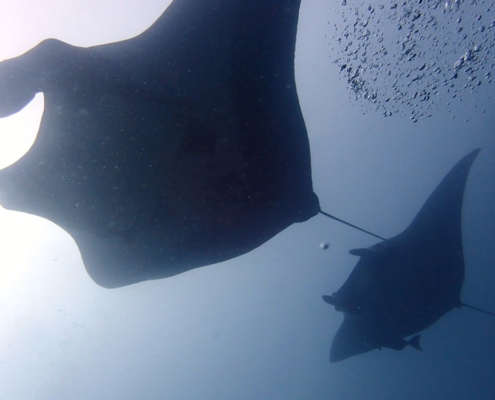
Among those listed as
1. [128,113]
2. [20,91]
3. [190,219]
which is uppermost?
[20,91]

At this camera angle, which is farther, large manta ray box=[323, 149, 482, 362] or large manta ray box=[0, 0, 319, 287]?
large manta ray box=[323, 149, 482, 362]

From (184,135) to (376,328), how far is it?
7.63m

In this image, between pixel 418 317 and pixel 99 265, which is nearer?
pixel 99 265

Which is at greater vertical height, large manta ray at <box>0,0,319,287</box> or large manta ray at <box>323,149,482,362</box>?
large manta ray at <box>0,0,319,287</box>

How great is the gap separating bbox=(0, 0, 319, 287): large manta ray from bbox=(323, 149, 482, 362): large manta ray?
4.20 meters

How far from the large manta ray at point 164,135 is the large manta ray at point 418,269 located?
13.8ft

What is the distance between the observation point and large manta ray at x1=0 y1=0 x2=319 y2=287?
2.45m

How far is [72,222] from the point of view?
8.96ft

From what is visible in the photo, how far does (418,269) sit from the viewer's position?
7035 millimetres

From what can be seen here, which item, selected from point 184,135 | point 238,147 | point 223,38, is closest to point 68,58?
point 184,135

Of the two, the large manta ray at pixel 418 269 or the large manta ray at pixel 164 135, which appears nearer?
the large manta ray at pixel 164 135

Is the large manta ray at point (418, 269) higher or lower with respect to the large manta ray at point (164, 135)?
lower

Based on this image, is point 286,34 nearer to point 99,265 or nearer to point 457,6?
point 99,265

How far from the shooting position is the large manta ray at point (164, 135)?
2.45m
